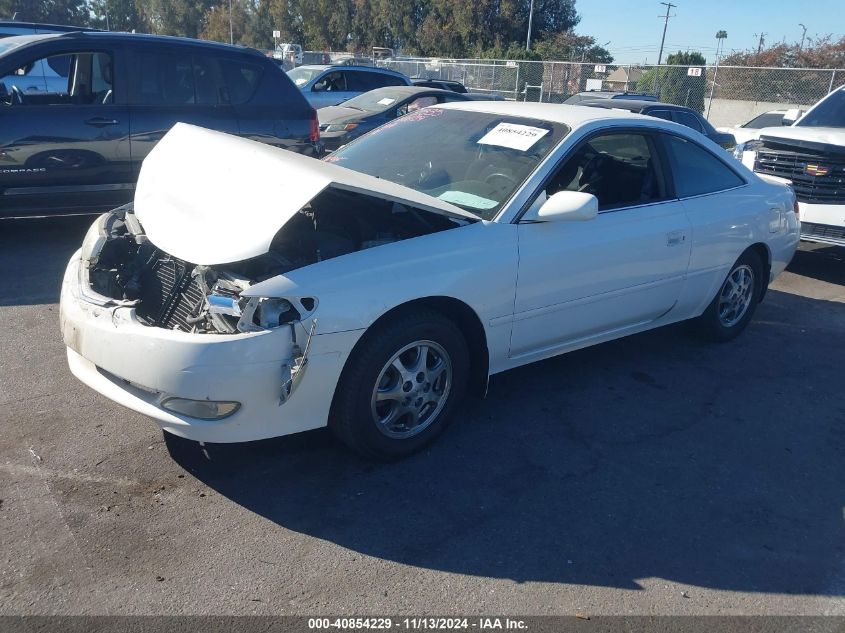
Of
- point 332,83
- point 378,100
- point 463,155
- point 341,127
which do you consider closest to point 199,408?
point 463,155

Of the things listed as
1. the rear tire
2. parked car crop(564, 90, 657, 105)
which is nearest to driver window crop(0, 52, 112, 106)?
the rear tire

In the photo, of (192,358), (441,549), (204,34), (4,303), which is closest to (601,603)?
(441,549)

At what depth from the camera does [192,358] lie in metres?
2.99

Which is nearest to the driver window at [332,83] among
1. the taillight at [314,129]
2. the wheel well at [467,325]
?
the taillight at [314,129]

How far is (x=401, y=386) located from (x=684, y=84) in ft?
84.6

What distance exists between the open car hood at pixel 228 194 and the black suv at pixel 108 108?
297 centimetres

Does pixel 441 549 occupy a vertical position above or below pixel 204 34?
below

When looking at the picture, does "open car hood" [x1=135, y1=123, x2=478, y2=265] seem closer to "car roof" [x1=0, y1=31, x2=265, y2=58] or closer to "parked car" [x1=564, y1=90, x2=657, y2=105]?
"car roof" [x1=0, y1=31, x2=265, y2=58]

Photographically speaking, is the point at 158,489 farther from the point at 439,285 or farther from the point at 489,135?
the point at 489,135

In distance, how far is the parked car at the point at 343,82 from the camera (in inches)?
636

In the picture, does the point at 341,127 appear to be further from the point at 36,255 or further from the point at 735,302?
the point at 735,302

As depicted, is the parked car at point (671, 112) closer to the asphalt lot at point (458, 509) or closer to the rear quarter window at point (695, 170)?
the rear quarter window at point (695, 170)

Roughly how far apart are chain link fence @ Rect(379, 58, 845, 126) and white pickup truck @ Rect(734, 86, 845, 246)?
51.0 feet

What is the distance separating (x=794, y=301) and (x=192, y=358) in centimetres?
593
